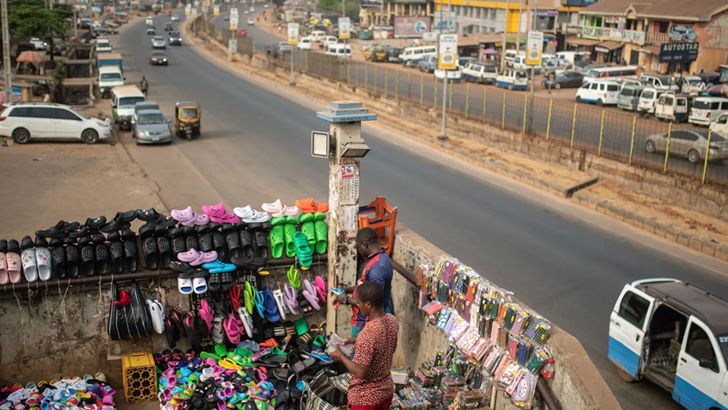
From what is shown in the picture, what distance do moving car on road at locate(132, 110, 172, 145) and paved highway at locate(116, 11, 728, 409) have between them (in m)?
0.38

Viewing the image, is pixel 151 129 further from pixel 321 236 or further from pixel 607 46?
pixel 607 46

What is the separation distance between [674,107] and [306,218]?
30350 mm

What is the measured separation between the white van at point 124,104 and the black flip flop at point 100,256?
25538 millimetres

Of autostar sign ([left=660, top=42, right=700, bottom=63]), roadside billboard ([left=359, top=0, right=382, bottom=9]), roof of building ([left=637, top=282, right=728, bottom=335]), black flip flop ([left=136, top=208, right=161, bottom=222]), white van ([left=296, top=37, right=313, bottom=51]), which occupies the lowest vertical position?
white van ([left=296, top=37, right=313, bottom=51])

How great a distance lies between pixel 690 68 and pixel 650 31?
21.8 feet

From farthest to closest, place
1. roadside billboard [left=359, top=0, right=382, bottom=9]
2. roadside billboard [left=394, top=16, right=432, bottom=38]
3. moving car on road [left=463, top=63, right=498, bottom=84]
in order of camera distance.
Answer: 1. roadside billboard [left=359, top=0, right=382, bottom=9]
2. roadside billboard [left=394, top=16, right=432, bottom=38]
3. moving car on road [left=463, top=63, right=498, bottom=84]

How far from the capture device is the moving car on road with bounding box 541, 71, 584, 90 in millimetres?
51812

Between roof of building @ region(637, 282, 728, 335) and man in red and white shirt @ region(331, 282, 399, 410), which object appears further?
roof of building @ region(637, 282, 728, 335)

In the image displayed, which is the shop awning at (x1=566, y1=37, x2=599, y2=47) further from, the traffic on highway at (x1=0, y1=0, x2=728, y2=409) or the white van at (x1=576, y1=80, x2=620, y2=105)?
the white van at (x1=576, y1=80, x2=620, y2=105)

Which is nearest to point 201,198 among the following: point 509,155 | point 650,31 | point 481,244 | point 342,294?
point 481,244

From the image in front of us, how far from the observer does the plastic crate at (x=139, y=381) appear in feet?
29.4

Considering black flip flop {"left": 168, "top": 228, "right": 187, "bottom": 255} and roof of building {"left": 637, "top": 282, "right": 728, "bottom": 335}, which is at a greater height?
black flip flop {"left": 168, "top": 228, "right": 187, "bottom": 255}

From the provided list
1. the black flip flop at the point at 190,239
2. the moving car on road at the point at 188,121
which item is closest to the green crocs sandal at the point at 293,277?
the black flip flop at the point at 190,239

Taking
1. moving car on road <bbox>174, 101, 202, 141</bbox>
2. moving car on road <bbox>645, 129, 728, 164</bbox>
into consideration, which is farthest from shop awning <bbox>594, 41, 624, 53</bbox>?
moving car on road <bbox>174, 101, 202, 141</bbox>
